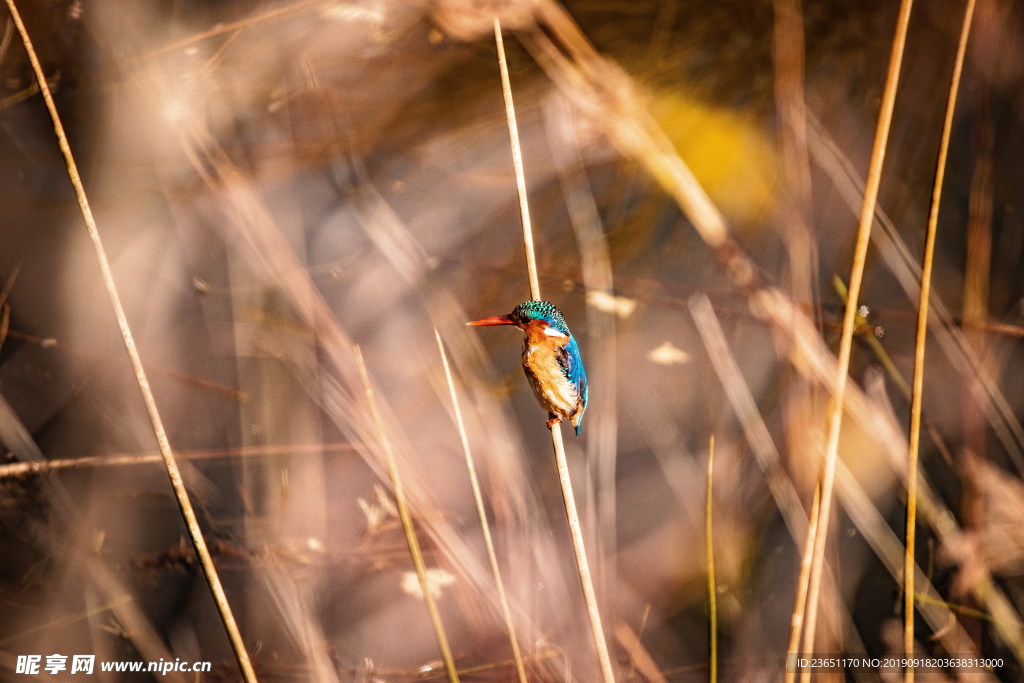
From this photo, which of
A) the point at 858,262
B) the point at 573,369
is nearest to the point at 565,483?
→ the point at 573,369

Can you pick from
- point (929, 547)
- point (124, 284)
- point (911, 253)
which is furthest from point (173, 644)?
point (911, 253)

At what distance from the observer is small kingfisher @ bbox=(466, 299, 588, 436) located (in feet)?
1.39

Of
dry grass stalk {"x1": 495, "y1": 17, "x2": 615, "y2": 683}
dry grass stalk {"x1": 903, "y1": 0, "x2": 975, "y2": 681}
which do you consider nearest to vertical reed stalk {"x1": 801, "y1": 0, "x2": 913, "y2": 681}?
dry grass stalk {"x1": 903, "y1": 0, "x2": 975, "y2": 681}

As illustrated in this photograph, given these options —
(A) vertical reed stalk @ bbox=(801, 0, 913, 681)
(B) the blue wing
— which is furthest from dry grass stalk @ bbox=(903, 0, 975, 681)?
(B) the blue wing

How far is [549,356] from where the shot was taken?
16.9 inches

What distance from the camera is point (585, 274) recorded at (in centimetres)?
91

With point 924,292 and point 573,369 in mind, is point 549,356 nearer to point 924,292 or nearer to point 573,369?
point 573,369

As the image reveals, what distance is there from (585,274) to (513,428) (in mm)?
267

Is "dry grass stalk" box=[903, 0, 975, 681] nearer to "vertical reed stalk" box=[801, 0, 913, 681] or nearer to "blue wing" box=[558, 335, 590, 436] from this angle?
"vertical reed stalk" box=[801, 0, 913, 681]

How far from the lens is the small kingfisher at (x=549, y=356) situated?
0.42 m

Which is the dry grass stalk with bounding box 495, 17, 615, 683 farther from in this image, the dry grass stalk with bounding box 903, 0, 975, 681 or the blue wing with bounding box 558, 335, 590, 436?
the dry grass stalk with bounding box 903, 0, 975, 681

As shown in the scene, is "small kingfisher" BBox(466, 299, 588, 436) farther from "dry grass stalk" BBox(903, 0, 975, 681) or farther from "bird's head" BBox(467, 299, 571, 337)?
"dry grass stalk" BBox(903, 0, 975, 681)

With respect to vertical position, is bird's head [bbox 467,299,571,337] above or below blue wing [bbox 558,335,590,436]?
above

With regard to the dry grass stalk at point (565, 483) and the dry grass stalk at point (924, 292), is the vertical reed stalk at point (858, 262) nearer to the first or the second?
the dry grass stalk at point (924, 292)
